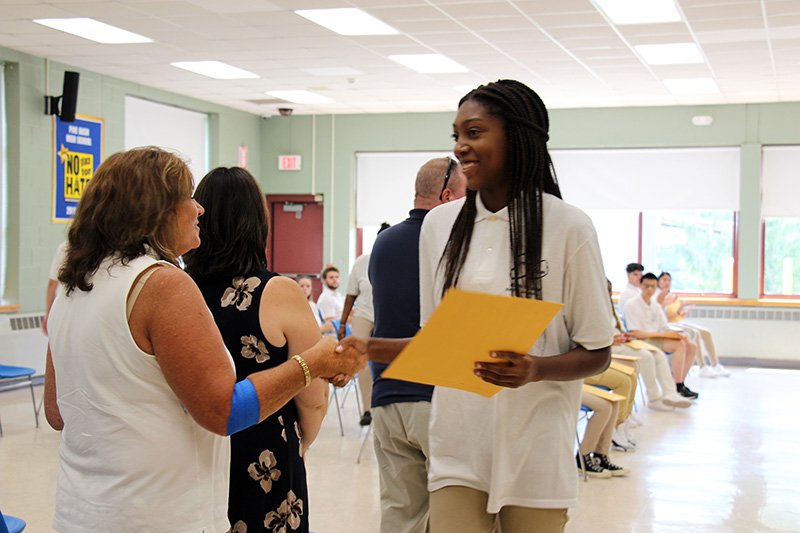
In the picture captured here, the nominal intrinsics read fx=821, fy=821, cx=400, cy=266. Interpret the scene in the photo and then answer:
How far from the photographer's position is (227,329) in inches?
78.1

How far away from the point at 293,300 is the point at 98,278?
56 centimetres

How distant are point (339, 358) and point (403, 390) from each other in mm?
991

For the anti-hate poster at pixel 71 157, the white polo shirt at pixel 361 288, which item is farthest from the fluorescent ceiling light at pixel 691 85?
Result: the anti-hate poster at pixel 71 157

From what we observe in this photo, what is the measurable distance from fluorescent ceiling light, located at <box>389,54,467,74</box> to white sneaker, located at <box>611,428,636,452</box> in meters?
4.29

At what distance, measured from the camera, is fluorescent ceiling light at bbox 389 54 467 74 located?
8.55 meters

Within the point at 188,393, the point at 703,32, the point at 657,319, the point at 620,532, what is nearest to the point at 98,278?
the point at 188,393

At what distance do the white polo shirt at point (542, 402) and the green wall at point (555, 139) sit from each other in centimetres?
1032

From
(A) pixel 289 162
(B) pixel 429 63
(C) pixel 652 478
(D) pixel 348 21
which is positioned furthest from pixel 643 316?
(A) pixel 289 162

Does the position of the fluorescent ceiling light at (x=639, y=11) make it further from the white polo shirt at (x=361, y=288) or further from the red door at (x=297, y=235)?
the red door at (x=297, y=235)

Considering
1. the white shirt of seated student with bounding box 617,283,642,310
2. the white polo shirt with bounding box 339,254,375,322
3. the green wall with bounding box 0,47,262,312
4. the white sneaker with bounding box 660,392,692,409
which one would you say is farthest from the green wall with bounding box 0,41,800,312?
the white polo shirt with bounding box 339,254,375,322

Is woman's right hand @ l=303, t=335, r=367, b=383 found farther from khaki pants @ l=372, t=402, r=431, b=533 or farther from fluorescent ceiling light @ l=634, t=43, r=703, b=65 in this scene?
fluorescent ceiling light @ l=634, t=43, r=703, b=65

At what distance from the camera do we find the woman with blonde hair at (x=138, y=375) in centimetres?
152

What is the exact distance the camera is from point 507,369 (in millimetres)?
1547

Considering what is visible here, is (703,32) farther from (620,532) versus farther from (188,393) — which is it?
(188,393)
